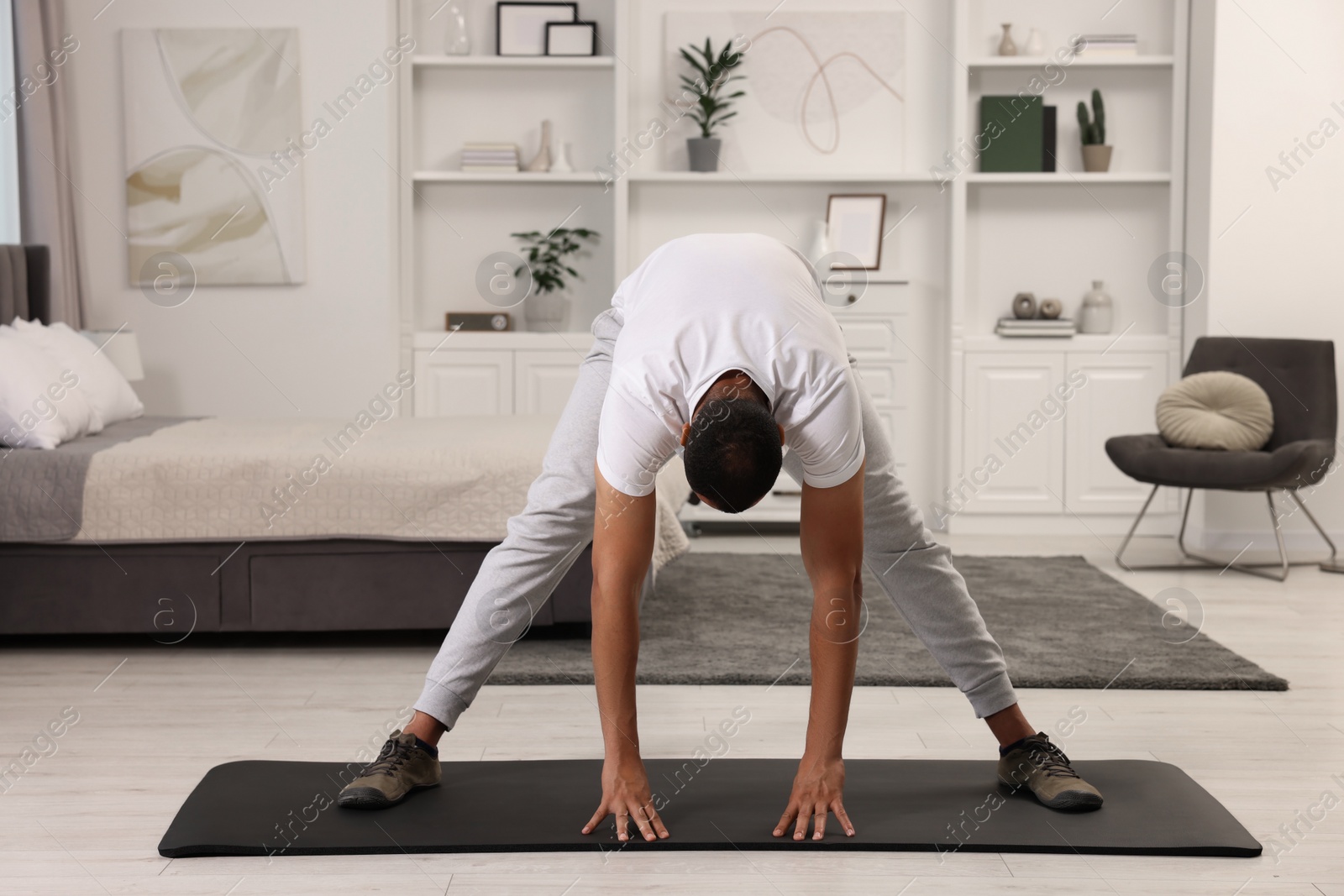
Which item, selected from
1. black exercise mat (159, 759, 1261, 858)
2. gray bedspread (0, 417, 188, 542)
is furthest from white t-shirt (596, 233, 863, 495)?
gray bedspread (0, 417, 188, 542)

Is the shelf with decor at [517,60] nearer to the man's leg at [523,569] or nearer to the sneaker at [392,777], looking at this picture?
the man's leg at [523,569]

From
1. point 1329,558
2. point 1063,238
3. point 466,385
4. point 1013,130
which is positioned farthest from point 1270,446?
point 466,385

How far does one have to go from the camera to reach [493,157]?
17.0 feet

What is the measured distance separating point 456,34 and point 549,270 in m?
1.11

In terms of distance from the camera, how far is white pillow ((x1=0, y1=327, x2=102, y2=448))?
9.59ft

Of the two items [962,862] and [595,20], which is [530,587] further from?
[595,20]

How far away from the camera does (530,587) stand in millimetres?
1945

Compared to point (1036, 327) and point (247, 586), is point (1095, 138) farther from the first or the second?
point (247, 586)

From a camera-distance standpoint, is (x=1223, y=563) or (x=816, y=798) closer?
(x=816, y=798)

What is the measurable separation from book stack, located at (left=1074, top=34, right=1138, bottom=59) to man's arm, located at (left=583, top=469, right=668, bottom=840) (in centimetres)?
422

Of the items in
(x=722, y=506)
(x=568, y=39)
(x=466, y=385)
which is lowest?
(x=466, y=385)

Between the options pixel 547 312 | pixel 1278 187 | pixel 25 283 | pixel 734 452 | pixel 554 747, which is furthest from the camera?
pixel 547 312

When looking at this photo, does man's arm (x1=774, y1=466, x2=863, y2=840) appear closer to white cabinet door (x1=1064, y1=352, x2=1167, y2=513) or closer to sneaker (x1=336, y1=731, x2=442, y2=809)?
sneaker (x1=336, y1=731, x2=442, y2=809)

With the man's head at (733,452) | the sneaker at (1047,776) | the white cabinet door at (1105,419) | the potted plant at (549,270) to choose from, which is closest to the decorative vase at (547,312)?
the potted plant at (549,270)
